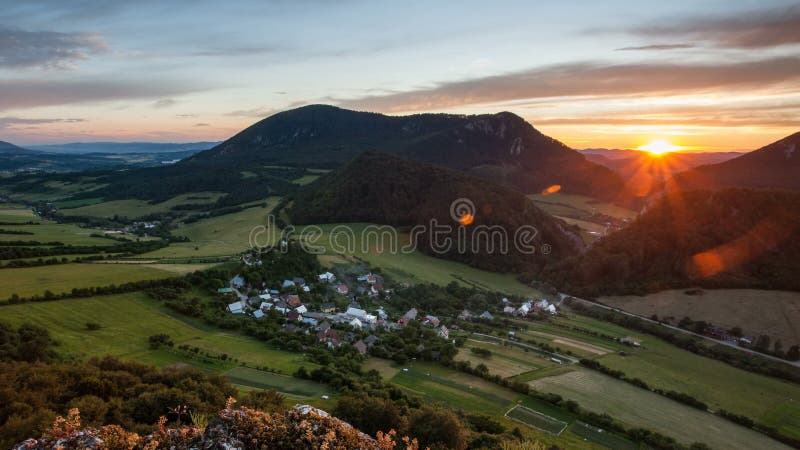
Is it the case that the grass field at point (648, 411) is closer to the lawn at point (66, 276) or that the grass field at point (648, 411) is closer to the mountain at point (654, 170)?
the lawn at point (66, 276)

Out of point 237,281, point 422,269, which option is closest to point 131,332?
point 237,281

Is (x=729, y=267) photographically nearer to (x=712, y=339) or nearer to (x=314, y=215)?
(x=712, y=339)

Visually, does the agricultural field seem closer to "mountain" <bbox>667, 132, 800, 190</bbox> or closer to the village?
the village

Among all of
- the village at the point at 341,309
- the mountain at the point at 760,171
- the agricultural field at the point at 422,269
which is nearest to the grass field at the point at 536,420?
the village at the point at 341,309

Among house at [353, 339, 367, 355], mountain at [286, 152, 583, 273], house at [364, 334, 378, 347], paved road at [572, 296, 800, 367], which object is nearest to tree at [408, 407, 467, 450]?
house at [353, 339, 367, 355]

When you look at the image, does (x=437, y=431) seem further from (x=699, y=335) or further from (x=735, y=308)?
(x=735, y=308)

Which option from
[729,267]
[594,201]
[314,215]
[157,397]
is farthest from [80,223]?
[594,201]
